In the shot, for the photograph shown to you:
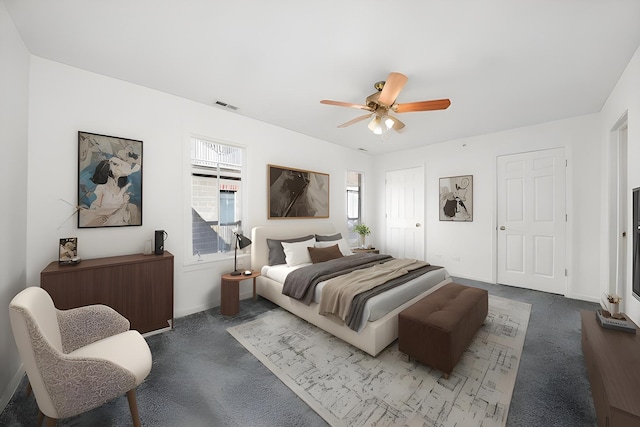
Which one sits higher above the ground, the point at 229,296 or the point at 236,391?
the point at 229,296

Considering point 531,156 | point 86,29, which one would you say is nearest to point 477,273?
point 531,156

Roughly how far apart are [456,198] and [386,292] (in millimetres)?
3283

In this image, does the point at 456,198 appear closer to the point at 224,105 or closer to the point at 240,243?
the point at 240,243

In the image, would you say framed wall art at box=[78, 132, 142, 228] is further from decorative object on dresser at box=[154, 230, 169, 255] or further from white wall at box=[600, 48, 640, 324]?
white wall at box=[600, 48, 640, 324]

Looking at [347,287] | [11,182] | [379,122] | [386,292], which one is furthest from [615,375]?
[11,182]

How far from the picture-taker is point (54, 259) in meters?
2.35

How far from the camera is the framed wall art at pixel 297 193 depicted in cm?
413

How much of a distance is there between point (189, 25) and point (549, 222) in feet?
17.7

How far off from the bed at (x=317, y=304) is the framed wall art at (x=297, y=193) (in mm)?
253

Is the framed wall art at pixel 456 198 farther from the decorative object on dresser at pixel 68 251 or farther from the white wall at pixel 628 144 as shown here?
the decorative object on dresser at pixel 68 251

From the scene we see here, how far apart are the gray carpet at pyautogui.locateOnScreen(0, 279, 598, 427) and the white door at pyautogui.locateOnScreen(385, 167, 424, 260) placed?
2.86 metres

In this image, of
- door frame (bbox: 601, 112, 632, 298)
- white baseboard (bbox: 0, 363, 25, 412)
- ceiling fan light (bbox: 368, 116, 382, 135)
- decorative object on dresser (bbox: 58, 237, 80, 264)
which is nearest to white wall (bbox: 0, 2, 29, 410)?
white baseboard (bbox: 0, 363, 25, 412)

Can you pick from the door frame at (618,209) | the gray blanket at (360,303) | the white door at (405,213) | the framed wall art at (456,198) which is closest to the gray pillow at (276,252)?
the gray blanket at (360,303)

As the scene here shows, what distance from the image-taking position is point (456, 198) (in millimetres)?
4840
